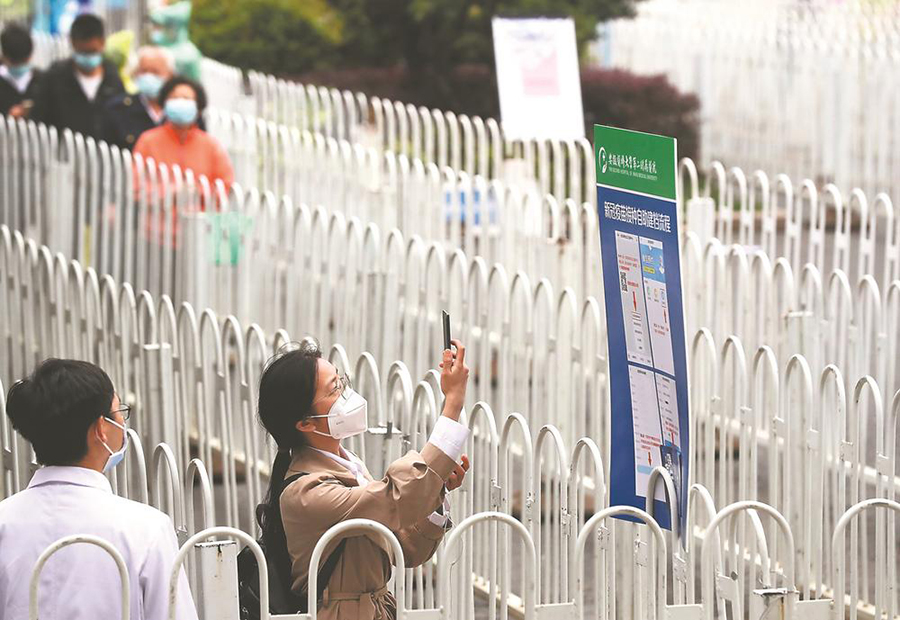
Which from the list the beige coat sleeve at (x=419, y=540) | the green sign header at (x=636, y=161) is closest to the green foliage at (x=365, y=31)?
the green sign header at (x=636, y=161)

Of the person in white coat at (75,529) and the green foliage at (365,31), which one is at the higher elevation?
the person in white coat at (75,529)

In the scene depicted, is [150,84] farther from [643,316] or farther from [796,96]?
[643,316]

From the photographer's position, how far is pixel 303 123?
15492mm

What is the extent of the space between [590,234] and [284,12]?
15.0m

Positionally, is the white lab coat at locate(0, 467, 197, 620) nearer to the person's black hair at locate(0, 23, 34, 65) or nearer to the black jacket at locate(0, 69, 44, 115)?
the black jacket at locate(0, 69, 44, 115)

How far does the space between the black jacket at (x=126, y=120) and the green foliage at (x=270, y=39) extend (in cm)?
1098

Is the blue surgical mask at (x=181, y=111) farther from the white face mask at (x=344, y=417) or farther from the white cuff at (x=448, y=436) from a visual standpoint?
the white cuff at (x=448, y=436)

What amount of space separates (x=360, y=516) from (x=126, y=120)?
25.1ft

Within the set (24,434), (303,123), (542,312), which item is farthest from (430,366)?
(303,123)

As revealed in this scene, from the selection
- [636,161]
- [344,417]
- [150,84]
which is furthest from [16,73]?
[344,417]

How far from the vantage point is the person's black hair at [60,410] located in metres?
4.08

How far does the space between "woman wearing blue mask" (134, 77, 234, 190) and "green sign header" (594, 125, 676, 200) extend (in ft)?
18.3

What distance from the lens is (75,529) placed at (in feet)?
13.1

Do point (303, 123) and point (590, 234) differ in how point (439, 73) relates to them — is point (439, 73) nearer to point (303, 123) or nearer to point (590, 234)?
point (303, 123)
